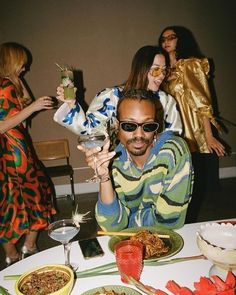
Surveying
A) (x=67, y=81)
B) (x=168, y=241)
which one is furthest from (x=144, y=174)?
(x=67, y=81)

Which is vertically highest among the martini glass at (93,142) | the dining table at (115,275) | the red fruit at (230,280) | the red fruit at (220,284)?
the martini glass at (93,142)

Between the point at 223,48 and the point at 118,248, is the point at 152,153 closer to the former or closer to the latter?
the point at 118,248

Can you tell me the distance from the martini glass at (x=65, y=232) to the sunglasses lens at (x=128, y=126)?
0.61 m

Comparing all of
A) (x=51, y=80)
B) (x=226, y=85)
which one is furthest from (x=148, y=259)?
(x=226, y=85)

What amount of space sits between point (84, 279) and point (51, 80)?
13.6 feet

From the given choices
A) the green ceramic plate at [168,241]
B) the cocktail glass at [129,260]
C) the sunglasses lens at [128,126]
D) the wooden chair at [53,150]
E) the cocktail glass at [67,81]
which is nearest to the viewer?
the cocktail glass at [129,260]

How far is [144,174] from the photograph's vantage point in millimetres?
1817

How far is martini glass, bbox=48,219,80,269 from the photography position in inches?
52.1

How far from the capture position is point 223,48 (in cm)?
512

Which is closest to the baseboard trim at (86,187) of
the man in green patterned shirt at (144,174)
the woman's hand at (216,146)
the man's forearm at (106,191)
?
the woman's hand at (216,146)

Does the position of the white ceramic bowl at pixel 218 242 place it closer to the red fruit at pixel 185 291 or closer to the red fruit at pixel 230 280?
the red fruit at pixel 230 280

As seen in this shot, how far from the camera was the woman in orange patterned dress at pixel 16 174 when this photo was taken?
2.84 metres

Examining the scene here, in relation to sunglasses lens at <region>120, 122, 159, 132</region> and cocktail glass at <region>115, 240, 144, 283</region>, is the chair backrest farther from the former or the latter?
cocktail glass at <region>115, 240, 144, 283</region>

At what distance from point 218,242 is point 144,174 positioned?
0.67 metres
